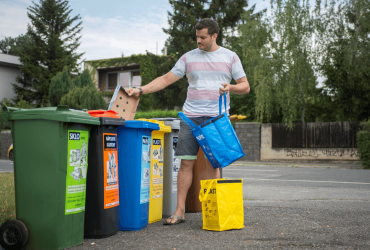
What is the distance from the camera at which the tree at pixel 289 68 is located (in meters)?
20.8

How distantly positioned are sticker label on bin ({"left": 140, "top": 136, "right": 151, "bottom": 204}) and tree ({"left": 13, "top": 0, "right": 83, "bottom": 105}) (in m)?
29.0

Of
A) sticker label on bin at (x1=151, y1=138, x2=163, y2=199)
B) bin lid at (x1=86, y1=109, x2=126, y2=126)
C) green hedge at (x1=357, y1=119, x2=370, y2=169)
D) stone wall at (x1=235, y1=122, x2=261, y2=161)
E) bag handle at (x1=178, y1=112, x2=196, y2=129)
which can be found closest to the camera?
bin lid at (x1=86, y1=109, x2=126, y2=126)

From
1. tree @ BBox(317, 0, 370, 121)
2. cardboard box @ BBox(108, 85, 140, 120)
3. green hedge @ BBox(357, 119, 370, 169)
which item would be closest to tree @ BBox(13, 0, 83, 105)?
tree @ BBox(317, 0, 370, 121)

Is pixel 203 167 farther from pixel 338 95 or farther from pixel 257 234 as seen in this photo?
pixel 338 95

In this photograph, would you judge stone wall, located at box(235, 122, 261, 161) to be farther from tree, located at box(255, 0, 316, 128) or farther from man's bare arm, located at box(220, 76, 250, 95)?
man's bare arm, located at box(220, 76, 250, 95)

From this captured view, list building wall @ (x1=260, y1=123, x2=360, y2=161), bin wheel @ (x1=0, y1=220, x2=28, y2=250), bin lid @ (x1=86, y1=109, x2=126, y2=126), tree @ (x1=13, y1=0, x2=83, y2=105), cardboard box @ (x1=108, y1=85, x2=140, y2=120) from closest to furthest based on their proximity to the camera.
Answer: bin wheel @ (x1=0, y1=220, x2=28, y2=250) → bin lid @ (x1=86, y1=109, x2=126, y2=126) → cardboard box @ (x1=108, y1=85, x2=140, y2=120) → building wall @ (x1=260, y1=123, x2=360, y2=161) → tree @ (x1=13, y1=0, x2=83, y2=105)

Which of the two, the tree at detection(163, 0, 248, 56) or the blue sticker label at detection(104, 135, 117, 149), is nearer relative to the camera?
the blue sticker label at detection(104, 135, 117, 149)

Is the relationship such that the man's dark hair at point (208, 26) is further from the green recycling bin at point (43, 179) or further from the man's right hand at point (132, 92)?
the green recycling bin at point (43, 179)

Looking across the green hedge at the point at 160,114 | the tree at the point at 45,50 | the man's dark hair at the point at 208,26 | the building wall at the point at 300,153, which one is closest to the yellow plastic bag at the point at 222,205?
the man's dark hair at the point at 208,26

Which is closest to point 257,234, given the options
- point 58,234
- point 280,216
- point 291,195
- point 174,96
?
point 280,216

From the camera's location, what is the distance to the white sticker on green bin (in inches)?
117

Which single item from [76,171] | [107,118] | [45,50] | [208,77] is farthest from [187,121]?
[45,50]

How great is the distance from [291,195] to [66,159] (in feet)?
15.5

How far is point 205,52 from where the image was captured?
4.07 metres
